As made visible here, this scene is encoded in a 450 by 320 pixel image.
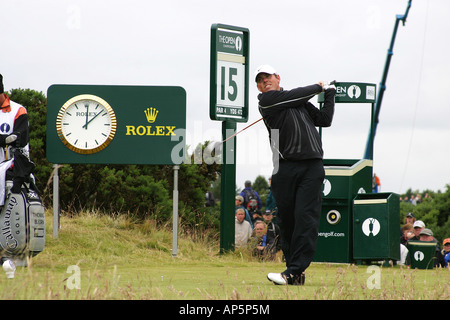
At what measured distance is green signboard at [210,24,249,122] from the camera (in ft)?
42.0

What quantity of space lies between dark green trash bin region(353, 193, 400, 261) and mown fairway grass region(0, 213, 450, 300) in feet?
0.97

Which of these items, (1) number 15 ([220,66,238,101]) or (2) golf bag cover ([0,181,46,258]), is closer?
(2) golf bag cover ([0,181,46,258])

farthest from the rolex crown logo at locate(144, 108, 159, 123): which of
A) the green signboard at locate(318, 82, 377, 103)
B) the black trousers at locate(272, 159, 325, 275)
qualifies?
the black trousers at locate(272, 159, 325, 275)

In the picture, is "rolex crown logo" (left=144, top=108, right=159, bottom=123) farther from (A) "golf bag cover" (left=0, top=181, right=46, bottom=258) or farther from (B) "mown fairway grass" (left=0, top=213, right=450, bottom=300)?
(A) "golf bag cover" (left=0, top=181, right=46, bottom=258)

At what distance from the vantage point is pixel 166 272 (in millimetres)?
9664

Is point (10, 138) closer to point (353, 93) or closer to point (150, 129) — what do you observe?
point (150, 129)

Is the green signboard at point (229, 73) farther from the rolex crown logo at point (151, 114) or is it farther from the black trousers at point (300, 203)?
the black trousers at point (300, 203)

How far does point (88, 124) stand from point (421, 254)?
5204 mm

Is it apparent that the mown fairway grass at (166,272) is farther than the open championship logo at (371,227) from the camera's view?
No

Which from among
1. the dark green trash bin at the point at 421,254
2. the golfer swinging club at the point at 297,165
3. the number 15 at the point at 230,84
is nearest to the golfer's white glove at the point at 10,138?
the golfer swinging club at the point at 297,165

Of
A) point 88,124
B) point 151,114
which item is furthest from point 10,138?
point 151,114

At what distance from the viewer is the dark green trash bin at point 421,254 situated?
39.8 feet

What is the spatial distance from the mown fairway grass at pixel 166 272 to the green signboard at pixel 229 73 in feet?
7.14
